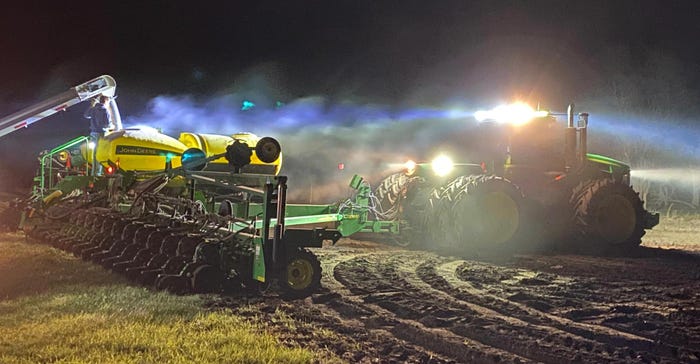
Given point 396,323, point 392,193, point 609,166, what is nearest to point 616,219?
point 609,166

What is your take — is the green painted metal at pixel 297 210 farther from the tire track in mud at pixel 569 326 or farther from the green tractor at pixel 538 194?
the tire track in mud at pixel 569 326

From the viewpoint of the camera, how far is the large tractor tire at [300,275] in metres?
7.25

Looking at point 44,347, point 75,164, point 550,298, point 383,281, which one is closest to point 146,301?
point 44,347

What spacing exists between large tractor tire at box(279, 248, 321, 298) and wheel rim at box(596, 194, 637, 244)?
730cm

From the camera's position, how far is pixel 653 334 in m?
5.89

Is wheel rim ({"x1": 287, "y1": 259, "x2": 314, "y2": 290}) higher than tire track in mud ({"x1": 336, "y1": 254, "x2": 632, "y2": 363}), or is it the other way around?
wheel rim ({"x1": 287, "y1": 259, "x2": 314, "y2": 290})

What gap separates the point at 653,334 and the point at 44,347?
5.37m

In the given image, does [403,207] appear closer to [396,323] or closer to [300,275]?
[300,275]

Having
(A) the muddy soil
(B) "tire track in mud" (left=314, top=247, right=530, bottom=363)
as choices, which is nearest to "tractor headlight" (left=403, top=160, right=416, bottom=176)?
(A) the muddy soil

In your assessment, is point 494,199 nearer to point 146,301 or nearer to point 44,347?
point 146,301

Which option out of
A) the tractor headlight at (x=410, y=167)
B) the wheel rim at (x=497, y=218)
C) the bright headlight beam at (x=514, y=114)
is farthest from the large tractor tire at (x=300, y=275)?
the bright headlight beam at (x=514, y=114)

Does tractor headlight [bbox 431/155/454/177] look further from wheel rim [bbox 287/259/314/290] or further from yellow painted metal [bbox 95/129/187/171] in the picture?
wheel rim [bbox 287/259/314/290]

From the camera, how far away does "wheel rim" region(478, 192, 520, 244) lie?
11398 millimetres

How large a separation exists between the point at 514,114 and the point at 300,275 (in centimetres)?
715
